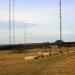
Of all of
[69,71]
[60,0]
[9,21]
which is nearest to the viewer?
[69,71]

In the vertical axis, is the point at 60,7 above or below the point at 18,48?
above

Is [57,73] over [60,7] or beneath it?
beneath

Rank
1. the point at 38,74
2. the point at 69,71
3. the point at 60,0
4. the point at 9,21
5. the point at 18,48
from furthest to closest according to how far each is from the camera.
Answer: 1. the point at 18,48
2. the point at 9,21
3. the point at 60,0
4. the point at 69,71
5. the point at 38,74

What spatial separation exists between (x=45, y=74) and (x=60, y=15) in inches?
761

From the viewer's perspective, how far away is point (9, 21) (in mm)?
50219

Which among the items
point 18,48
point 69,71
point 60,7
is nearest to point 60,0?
point 60,7

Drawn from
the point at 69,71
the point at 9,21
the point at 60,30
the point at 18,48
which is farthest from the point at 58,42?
the point at 18,48

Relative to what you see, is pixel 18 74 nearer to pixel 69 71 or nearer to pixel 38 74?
pixel 38 74

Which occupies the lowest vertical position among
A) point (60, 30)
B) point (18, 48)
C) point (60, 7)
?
point (18, 48)

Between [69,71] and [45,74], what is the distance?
88.6 inches

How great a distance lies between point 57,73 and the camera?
21.0m

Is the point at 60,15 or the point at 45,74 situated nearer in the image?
the point at 45,74

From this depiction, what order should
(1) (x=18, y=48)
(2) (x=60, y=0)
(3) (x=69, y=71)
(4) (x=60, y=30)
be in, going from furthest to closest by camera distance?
(1) (x=18, y=48) → (2) (x=60, y=0) → (4) (x=60, y=30) → (3) (x=69, y=71)

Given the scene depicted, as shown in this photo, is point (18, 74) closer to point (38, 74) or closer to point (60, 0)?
point (38, 74)
